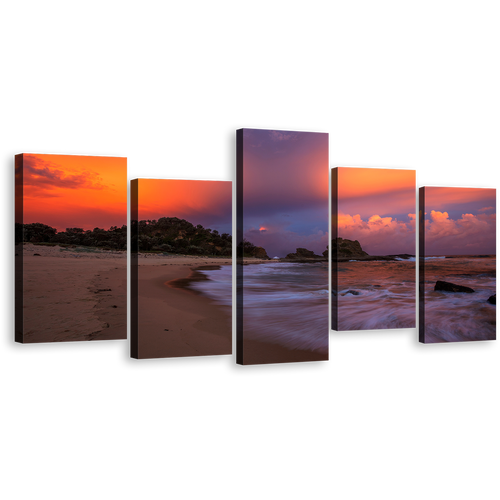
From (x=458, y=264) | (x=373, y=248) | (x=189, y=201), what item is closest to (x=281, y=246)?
(x=189, y=201)

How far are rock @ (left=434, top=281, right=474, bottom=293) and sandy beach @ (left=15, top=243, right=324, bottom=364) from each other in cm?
261

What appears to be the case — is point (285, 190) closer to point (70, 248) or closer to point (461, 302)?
point (70, 248)

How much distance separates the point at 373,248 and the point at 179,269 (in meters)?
3.18

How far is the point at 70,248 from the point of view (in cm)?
518

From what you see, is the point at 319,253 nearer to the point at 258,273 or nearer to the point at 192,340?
the point at 258,273

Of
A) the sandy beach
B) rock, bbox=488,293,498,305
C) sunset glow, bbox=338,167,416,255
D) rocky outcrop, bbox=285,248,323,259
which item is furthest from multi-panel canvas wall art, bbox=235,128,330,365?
rock, bbox=488,293,498,305

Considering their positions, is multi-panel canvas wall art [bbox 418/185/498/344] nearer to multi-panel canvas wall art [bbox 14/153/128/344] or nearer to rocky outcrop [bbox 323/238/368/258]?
rocky outcrop [bbox 323/238/368/258]

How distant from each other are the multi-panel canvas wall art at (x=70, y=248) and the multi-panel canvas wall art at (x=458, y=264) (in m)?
4.74

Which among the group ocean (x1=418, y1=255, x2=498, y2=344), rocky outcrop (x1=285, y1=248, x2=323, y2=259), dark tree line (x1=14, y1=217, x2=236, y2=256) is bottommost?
ocean (x1=418, y1=255, x2=498, y2=344)

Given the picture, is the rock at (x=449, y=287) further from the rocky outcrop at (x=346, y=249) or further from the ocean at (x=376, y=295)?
the rocky outcrop at (x=346, y=249)

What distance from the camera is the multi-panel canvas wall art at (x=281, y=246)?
4.44m

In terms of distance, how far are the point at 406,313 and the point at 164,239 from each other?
13.2ft

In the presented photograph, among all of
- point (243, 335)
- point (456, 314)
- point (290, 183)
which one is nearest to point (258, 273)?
point (243, 335)

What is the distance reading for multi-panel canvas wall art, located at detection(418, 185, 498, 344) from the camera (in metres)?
5.82
